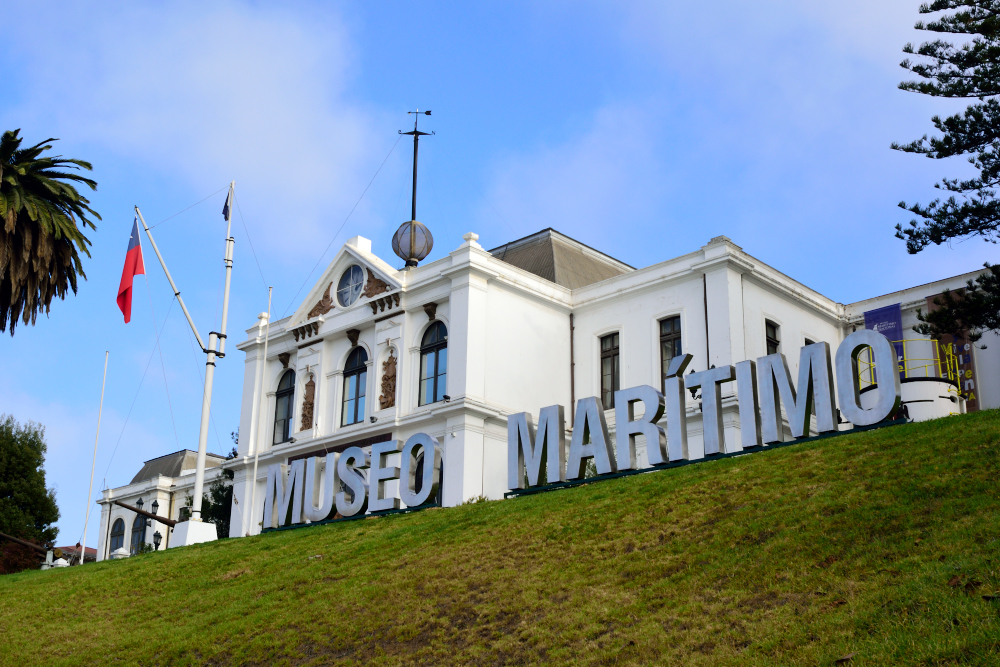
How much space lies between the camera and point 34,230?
118 ft

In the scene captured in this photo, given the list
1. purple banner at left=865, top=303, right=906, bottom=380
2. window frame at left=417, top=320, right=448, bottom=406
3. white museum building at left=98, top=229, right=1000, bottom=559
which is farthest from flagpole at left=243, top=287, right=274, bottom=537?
purple banner at left=865, top=303, right=906, bottom=380

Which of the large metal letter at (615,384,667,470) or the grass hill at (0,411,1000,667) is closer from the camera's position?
the grass hill at (0,411,1000,667)

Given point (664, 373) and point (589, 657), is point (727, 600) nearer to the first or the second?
point (589, 657)

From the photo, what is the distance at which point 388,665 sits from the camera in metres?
14.3

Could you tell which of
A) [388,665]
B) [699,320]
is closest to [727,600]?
[388,665]

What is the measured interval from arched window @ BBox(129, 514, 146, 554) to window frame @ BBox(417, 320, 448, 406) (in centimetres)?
2340

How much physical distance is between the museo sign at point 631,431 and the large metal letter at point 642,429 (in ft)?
0.07

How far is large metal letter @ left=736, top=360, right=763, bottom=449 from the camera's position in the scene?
74.5ft

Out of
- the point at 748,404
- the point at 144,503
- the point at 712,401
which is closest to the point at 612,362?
the point at 712,401

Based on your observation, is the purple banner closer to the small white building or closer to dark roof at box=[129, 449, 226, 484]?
the small white building

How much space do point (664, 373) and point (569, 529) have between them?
17230mm

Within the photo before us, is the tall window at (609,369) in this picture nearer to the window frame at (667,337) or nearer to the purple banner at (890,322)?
the window frame at (667,337)

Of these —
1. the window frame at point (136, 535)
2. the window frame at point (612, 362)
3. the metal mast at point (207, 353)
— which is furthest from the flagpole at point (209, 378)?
the window frame at point (136, 535)

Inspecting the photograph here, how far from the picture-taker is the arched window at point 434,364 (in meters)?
36.4
